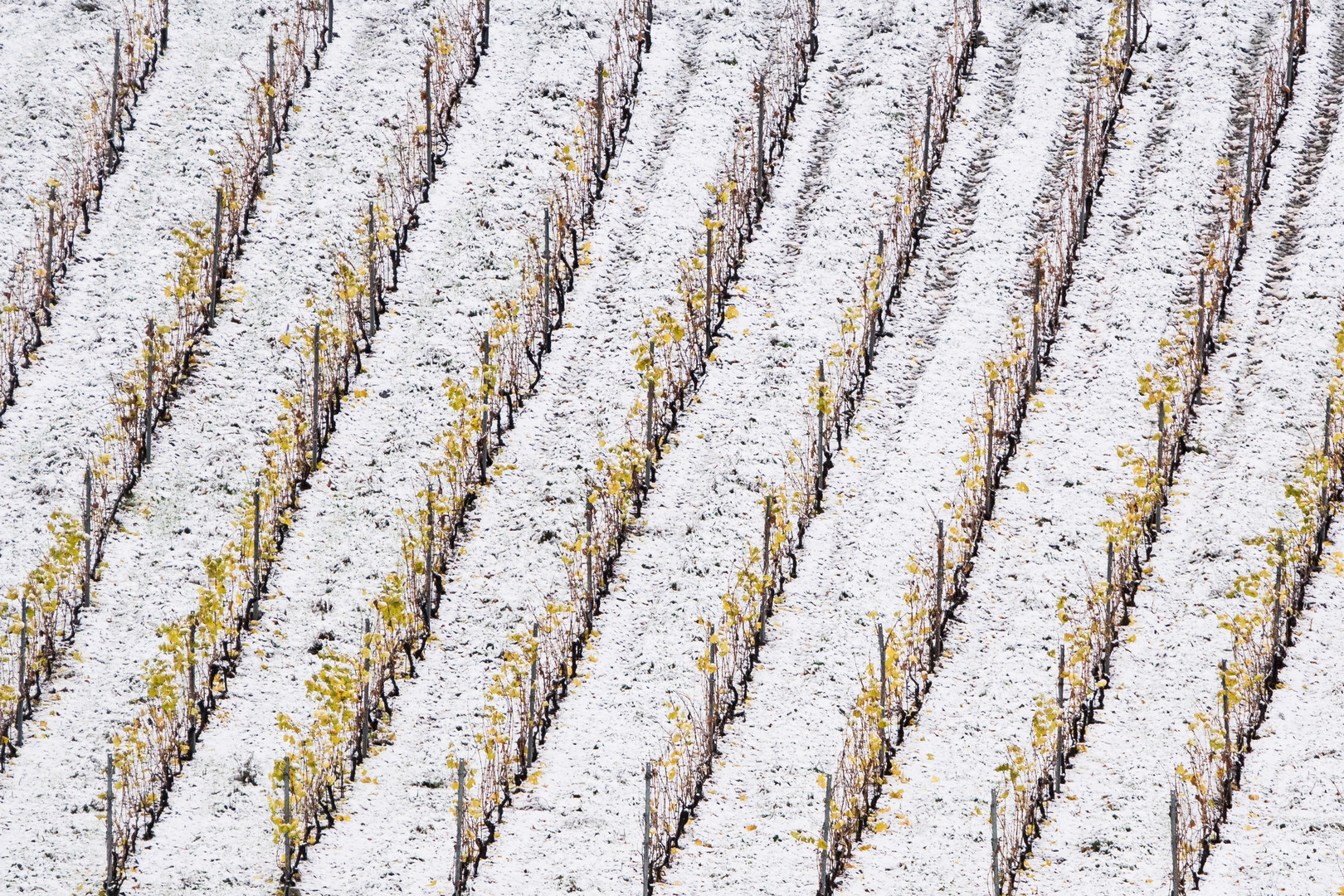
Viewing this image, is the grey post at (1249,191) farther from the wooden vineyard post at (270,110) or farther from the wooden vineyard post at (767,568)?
the wooden vineyard post at (270,110)

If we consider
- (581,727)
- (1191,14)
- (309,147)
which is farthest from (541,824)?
(1191,14)

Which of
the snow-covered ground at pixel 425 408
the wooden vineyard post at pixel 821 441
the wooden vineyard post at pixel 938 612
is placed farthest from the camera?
the wooden vineyard post at pixel 821 441

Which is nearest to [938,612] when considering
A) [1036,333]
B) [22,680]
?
[1036,333]

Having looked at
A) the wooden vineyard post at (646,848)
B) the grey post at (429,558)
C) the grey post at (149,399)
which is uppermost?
the grey post at (149,399)

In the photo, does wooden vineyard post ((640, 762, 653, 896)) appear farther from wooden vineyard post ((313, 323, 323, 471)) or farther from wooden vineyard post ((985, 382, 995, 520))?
wooden vineyard post ((313, 323, 323, 471))

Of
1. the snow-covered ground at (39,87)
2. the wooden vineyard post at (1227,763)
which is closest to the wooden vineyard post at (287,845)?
the wooden vineyard post at (1227,763)

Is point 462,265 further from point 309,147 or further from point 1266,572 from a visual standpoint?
point 1266,572

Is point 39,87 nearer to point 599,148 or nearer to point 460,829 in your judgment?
point 599,148

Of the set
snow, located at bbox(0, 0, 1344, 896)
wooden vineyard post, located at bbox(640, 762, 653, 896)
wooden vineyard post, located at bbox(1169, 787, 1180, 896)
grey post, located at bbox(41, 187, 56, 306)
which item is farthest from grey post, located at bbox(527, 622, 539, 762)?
grey post, located at bbox(41, 187, 56, 306)
